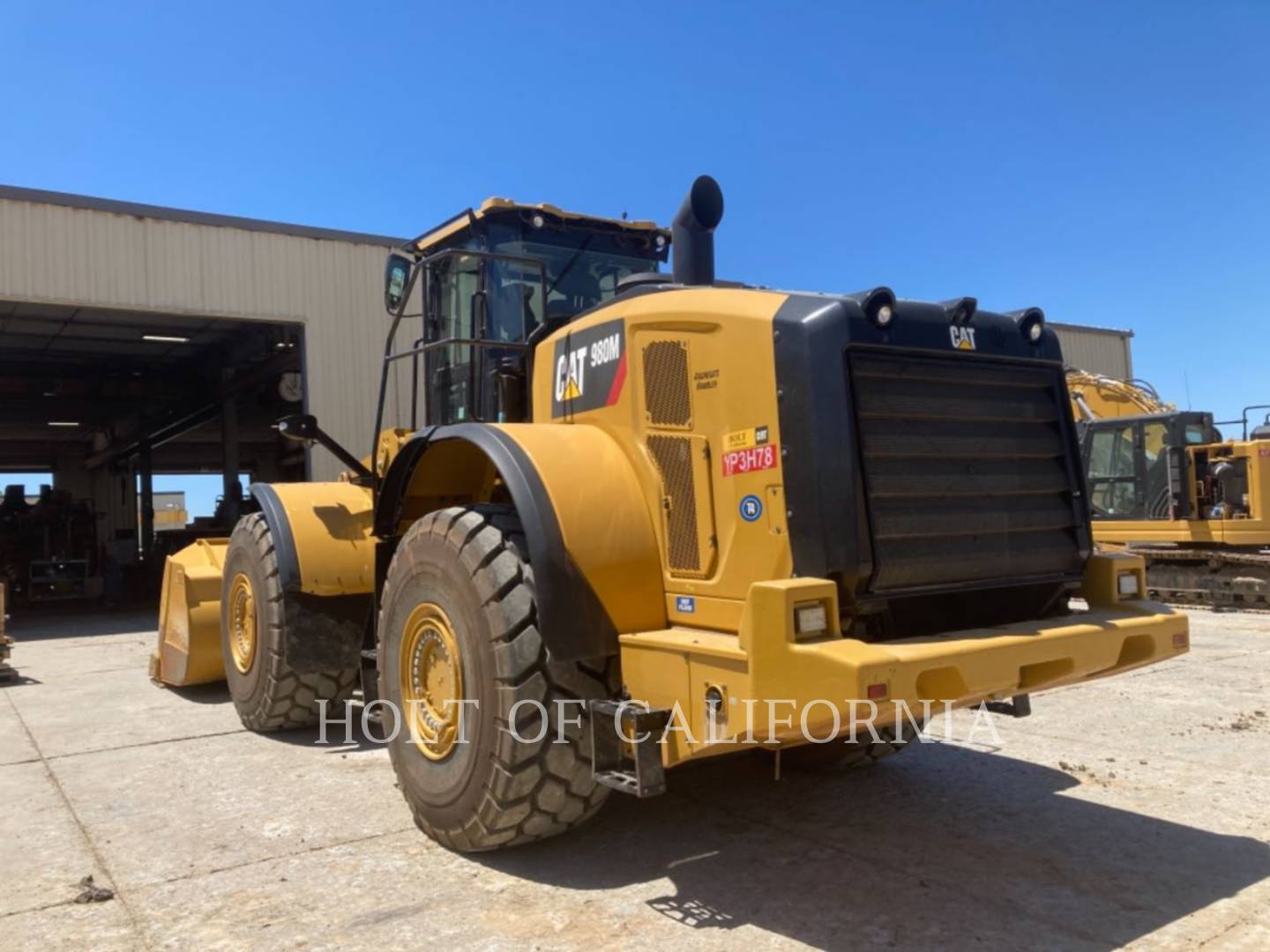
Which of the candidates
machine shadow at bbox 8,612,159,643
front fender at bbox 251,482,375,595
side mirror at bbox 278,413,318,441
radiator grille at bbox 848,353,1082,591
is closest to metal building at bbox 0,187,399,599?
machine shadow at bbox 8,612,159,643

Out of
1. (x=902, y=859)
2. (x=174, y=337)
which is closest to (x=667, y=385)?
(x=902, y=859)

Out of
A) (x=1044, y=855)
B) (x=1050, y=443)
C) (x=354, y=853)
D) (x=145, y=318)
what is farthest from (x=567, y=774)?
(x=145, y=318)

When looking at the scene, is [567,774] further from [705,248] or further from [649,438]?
[705,248]

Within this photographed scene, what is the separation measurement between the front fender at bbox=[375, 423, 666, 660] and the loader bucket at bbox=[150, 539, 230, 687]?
4283 millimetres

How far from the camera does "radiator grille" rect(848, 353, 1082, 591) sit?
3.66 metres

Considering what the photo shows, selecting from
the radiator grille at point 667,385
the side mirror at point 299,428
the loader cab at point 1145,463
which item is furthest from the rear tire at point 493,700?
the loader cab at point 1145,463

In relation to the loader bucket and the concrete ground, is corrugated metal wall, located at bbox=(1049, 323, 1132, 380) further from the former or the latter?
the loader bucket

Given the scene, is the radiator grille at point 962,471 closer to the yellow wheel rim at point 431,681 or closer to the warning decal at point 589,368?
the warning decal at point 589,368

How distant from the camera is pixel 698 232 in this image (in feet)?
15.5

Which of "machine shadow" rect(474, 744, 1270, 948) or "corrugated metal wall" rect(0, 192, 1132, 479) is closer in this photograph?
"machine shadow" rect(474, 744, 1270, 948)

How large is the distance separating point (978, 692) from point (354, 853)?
2.66 metres

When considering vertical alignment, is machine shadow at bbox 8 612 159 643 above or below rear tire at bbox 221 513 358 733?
below

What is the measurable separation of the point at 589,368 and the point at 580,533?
90cm

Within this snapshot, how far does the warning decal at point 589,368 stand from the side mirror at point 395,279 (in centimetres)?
131
